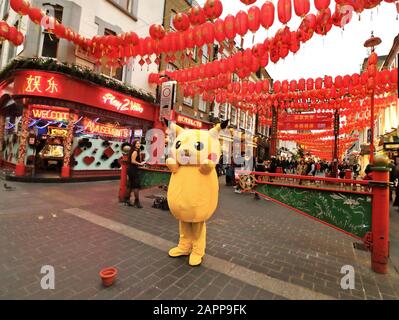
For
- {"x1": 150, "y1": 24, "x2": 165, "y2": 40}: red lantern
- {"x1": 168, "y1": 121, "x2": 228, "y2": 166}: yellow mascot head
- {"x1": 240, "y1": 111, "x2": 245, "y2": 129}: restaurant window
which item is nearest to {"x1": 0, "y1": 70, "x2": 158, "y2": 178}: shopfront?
{"x1": 150, "y1": 24, "x2": 165, "y2": 40}: red lantern

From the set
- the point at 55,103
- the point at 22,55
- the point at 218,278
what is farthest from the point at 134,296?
the point at 22,55

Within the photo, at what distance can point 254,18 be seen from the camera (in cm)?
499

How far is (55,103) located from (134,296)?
391 inches

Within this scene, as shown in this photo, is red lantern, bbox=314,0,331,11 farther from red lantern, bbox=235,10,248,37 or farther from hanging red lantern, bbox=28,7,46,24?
hanging red lantern, bbox=28,7,46,24

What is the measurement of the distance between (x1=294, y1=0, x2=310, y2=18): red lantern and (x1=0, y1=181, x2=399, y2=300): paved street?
4.88m

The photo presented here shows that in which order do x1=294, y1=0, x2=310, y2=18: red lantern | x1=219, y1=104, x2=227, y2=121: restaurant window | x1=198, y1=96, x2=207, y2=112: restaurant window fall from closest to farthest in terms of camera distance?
x1=294, y1=0, x2=310, y2=18: red lantern, x1=198, y1=96, x2=207, y2=112: restaurant window, x1=219, y1=104, x2=227, y2=121: restaurant window

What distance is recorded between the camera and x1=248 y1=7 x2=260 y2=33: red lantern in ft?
16.2

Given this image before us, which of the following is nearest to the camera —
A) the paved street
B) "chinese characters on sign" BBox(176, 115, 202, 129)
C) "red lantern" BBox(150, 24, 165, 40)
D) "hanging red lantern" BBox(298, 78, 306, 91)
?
the paved street

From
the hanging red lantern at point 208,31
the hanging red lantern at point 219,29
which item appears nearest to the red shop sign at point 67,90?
the hanging red lantern at point 208,31

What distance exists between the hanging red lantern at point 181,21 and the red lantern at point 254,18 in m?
1.47

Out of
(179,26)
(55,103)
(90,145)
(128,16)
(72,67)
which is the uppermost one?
(128,16)

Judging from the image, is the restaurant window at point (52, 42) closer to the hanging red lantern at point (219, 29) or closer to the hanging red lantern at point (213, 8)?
the hanging red lantern at point (219, 29)

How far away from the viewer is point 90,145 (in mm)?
11352

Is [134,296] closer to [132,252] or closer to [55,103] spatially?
[132,252]
